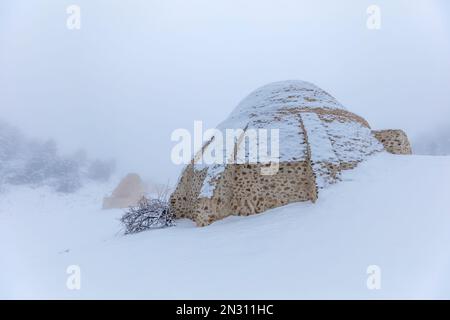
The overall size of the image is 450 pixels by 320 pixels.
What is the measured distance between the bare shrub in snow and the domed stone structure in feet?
1.19

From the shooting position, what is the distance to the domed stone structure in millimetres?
7094

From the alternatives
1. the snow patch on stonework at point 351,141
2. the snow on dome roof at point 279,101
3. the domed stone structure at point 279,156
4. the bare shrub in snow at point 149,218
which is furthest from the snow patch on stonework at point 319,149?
the bare shrub in snow at point 149,218

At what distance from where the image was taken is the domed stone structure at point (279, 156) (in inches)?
279

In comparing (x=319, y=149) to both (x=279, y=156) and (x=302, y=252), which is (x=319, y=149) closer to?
(x=279, y=156)

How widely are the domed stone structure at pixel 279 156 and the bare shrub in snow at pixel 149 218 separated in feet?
Answer: 1.19

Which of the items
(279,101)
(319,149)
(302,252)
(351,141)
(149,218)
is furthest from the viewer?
(279,101)

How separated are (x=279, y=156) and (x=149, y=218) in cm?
422

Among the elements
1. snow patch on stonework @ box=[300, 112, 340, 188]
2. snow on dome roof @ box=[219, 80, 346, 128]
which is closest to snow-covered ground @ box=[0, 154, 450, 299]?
snow patch on stonework @ box=[300, 112, 340, 188]

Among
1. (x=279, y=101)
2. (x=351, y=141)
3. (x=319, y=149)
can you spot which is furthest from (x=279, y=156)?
(x=279, y=101)

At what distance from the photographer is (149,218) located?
334 inches

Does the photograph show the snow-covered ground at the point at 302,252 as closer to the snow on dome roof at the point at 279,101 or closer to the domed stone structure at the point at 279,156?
the domed stone structure at the point at 279,156

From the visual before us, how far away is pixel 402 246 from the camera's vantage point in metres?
4.44
